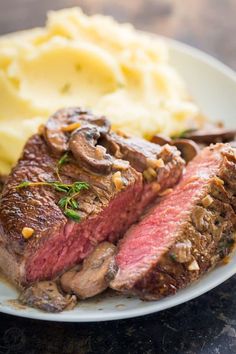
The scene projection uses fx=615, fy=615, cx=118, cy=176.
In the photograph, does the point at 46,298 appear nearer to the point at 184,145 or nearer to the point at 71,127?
the point at 71,127

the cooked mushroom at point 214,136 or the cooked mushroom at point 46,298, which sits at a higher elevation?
the cooked mushroom at point 214,136

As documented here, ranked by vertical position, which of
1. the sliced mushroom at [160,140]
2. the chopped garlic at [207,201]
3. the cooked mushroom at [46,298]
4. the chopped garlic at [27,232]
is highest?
the chopped garlic at [207,201]

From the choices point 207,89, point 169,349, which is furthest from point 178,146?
point 169,349

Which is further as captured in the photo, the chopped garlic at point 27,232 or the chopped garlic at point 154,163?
the chopped garlic at point 154,163

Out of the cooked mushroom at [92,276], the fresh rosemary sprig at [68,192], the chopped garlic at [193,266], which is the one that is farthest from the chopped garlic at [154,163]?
the chopped garlic at [193,266]

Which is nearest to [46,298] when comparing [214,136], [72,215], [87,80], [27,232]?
[27,232]

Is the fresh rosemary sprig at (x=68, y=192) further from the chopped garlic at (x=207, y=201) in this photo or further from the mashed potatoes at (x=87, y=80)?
the mashed potatoes at (x=87, y=80)
